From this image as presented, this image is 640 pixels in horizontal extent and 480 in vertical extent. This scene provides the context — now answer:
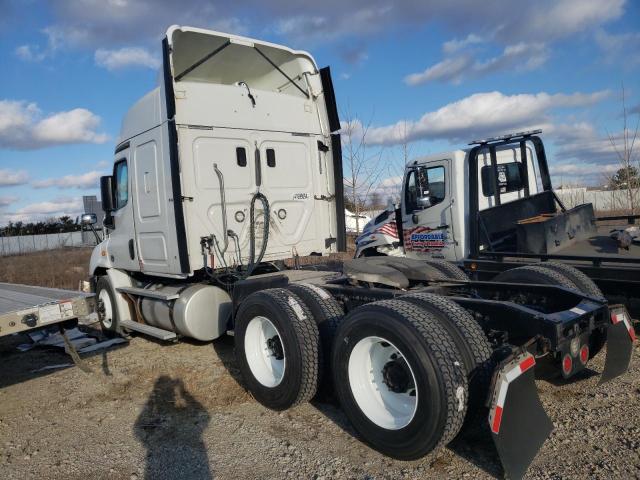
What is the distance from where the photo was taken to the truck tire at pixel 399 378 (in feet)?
9.87

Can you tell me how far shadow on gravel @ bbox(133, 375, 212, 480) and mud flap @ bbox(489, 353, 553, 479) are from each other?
1.95 metres

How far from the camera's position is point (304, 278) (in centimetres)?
585

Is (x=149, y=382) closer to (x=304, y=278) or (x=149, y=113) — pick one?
(x=304, y=278)

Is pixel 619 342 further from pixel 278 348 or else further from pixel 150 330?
pixel 150 330

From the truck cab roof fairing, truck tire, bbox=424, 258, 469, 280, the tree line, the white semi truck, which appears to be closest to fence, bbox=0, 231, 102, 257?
the tree line

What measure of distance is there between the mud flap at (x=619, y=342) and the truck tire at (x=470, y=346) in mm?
1153

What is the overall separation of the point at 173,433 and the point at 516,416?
8.88 feet

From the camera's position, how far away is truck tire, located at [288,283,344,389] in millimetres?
4223

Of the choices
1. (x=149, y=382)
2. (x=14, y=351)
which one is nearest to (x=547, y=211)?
(x=149, y=382)

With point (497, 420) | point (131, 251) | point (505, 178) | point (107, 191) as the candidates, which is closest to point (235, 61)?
point (107, 191)

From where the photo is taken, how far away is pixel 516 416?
2902 millimetres

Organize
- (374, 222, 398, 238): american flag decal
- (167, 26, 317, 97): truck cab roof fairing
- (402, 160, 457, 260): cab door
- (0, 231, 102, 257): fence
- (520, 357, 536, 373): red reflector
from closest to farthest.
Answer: (520, 357, 536, 373): red reflector
(167, 26, 317, 97): truck cab roof fairing
(402, 160, 457, 260): cab door
(374, 222, 398, 238): american flag decal
(0, 231, 102, 257): fence

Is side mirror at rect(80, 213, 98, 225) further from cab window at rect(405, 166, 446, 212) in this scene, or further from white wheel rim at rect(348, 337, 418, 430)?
white wheel rim at rect(348, 337, 418, 430)

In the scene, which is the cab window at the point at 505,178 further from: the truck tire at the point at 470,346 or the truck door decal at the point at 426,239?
the truck tire at the point at 470,346
